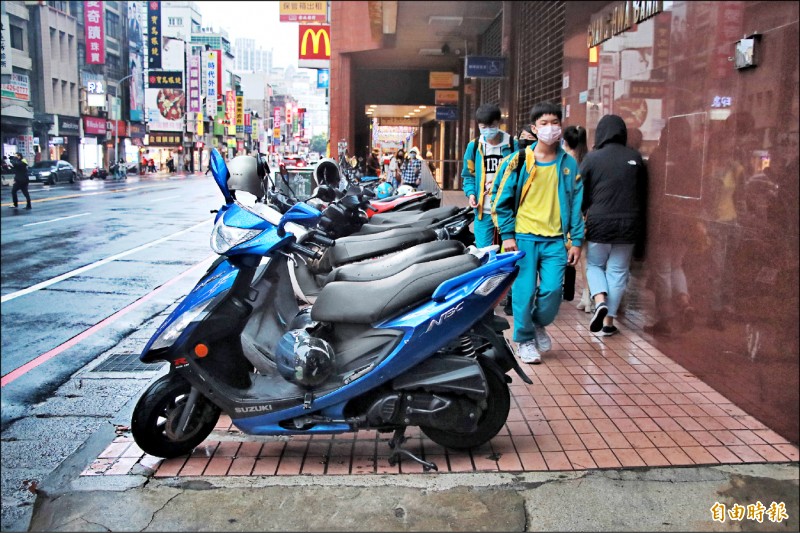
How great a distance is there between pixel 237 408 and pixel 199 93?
31222 mm

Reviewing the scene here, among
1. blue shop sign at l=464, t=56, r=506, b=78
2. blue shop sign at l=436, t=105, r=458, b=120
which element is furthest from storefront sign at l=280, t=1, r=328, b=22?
blue shop sign at l=436, t=105, r=458, b=120

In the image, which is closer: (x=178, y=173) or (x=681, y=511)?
(x=681, y=511)

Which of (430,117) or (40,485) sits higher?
(430,117)

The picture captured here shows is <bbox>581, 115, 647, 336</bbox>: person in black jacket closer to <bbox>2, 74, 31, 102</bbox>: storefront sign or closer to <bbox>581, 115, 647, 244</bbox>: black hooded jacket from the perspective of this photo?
<bbox>581, 115, 647, 244</bbox>: black hooded jacket

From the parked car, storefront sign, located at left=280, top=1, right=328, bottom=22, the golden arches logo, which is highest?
the golden arches logo

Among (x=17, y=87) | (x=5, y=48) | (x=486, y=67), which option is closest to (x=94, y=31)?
(x=17, y=87)

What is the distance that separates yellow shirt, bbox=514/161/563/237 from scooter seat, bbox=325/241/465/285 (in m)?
1.17

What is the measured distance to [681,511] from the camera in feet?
11.0

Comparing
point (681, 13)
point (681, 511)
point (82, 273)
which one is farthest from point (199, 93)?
point (681, 511)

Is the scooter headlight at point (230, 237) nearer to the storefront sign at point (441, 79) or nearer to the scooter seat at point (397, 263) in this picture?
the scooter seat at point (397, 263)

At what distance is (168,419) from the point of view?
Answer: 391 cm

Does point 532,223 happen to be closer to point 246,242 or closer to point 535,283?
point 535,283

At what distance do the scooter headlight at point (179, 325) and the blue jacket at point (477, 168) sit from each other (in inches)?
150

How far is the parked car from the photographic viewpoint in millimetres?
22266
